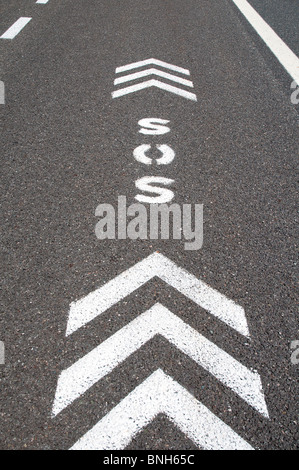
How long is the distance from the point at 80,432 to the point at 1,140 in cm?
310

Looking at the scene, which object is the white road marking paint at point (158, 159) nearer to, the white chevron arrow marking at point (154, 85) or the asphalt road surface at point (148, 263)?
the asphalt road surface at point (148, 263)

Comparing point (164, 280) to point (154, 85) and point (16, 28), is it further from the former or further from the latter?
point (16, 28)

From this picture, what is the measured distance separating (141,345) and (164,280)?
1.77 feet

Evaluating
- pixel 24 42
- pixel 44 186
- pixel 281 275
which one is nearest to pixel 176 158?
pixel 44 186

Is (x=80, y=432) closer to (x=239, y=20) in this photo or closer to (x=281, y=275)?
(x=281, y=275)

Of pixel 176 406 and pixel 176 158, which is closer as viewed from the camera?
pixel 176 406

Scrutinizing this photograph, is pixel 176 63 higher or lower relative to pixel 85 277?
higher

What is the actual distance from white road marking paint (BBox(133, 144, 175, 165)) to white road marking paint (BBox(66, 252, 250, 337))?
124cm

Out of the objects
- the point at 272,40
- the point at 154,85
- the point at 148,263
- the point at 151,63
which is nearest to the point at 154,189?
the point at 148,263

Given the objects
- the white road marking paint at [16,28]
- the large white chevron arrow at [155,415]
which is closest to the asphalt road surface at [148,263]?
the large white chevron arrow at [155,415]

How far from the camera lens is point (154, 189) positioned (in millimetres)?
3768

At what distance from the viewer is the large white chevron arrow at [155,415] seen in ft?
6.97

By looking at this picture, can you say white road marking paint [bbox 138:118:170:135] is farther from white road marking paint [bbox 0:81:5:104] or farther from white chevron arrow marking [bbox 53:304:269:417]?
white chevron arrow marking [bbox 53:304:269:417]

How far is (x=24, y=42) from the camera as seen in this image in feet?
21.6
